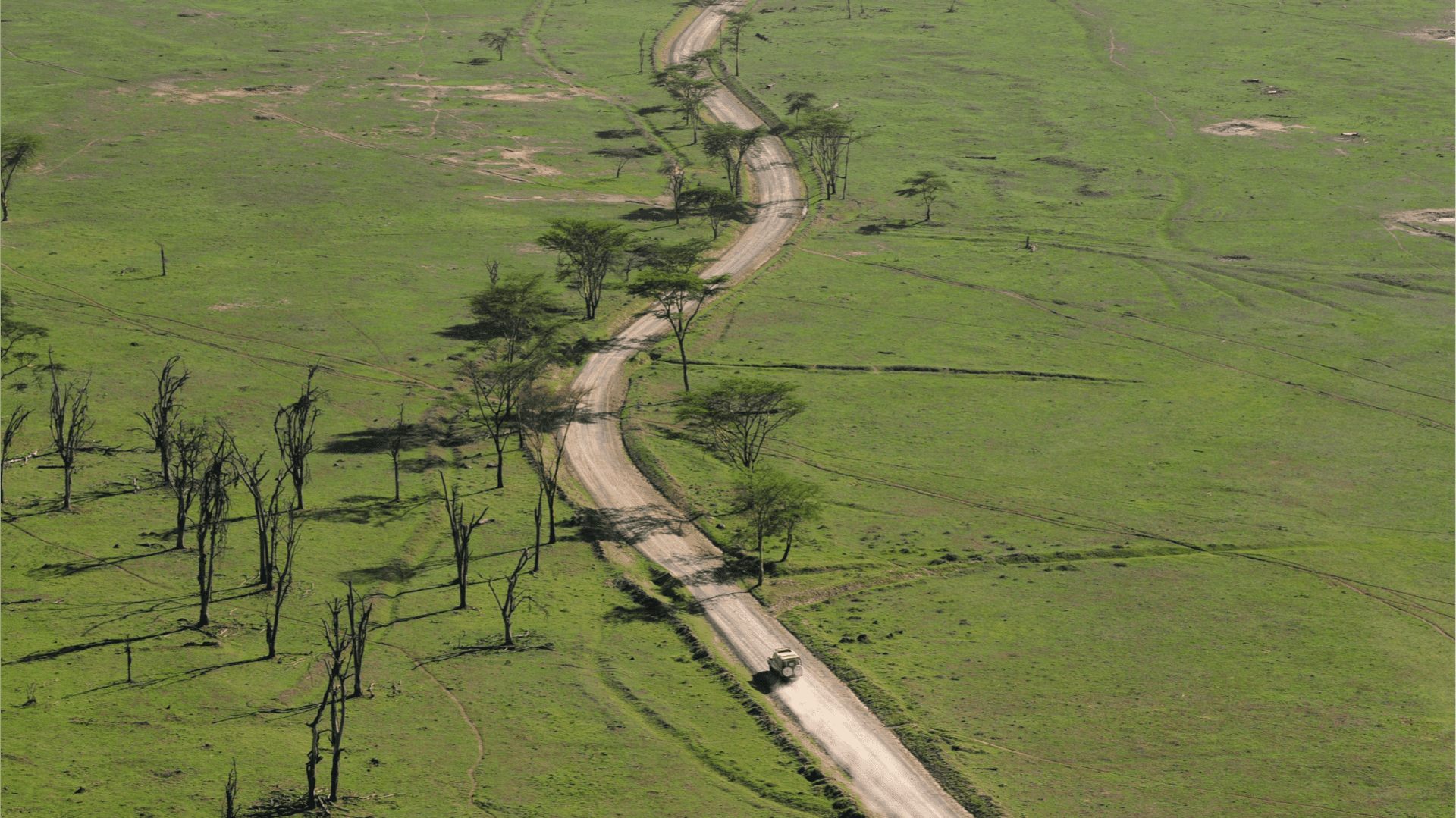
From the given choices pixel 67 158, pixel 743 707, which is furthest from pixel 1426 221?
pixel 67 158

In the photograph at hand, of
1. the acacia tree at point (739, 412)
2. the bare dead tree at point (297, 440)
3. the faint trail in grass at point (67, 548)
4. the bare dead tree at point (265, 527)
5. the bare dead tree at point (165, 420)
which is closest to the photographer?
the bare dead tree at point (265, 527)

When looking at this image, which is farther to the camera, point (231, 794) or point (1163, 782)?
point (1163, 782)

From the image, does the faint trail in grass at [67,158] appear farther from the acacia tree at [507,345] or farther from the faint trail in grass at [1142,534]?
the faint trail in grass at [1142,534]

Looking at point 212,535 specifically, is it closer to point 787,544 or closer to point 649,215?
point 787,544

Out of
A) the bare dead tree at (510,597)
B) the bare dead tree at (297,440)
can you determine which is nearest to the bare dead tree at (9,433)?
the bare dead tree at (297,440)

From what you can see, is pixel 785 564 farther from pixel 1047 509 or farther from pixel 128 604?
pixel 128 604

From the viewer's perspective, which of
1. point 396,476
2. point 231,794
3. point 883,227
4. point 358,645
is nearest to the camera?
point 231,794

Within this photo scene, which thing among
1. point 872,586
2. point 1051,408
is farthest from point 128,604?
point 1051,408

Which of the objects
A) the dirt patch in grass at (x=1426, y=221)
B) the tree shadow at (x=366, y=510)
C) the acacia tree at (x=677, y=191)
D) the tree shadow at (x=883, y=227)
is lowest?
the tree shadow at (x=366, y=510)
